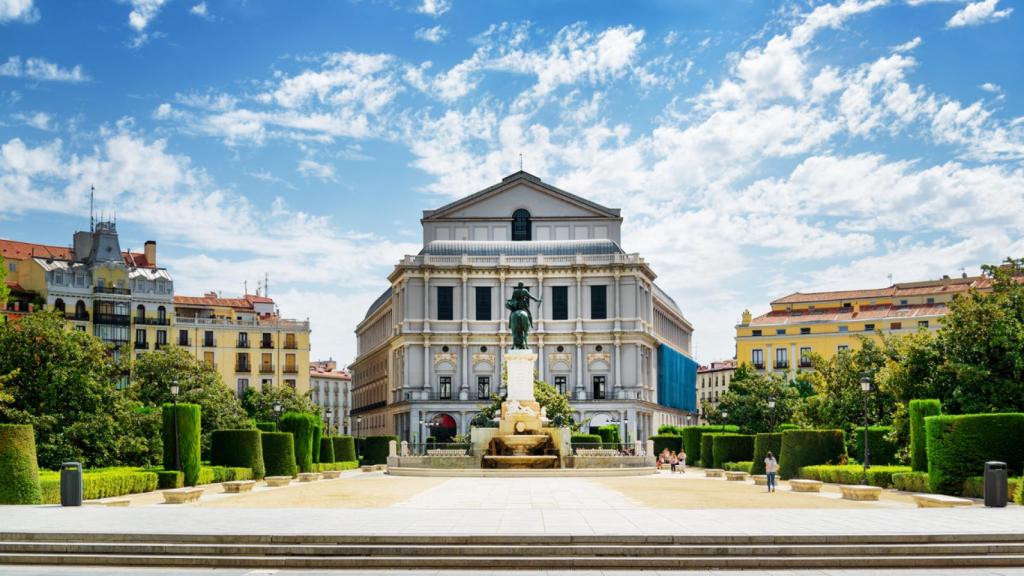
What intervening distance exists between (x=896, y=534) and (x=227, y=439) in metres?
34.1

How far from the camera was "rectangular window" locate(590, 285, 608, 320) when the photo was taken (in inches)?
4535

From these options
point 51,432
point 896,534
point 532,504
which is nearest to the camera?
point 896,534

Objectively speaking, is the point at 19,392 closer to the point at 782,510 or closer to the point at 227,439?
the point at 227,439

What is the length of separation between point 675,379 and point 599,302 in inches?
944

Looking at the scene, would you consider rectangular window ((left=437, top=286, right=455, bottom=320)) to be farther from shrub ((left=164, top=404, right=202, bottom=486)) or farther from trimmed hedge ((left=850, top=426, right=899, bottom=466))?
shrub ((left=164, top=404, right=202, bottom=486))

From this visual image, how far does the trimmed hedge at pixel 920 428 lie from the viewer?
36406mm

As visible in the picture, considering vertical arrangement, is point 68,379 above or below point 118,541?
above

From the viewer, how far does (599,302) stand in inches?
4542

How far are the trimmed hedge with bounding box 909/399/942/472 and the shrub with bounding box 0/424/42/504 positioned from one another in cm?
2599

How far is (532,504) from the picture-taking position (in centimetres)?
3119

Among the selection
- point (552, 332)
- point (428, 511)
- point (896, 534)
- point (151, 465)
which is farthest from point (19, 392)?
point (552, 332)

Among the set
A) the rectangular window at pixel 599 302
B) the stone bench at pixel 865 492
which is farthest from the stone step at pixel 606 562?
the rectangular window at pixel 599 302

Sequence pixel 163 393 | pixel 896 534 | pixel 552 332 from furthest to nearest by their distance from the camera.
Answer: pixel 552 332 < pixel 163 393 < pixel 896 534

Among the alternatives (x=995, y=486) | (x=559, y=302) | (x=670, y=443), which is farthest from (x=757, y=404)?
(x=995, y=486)
